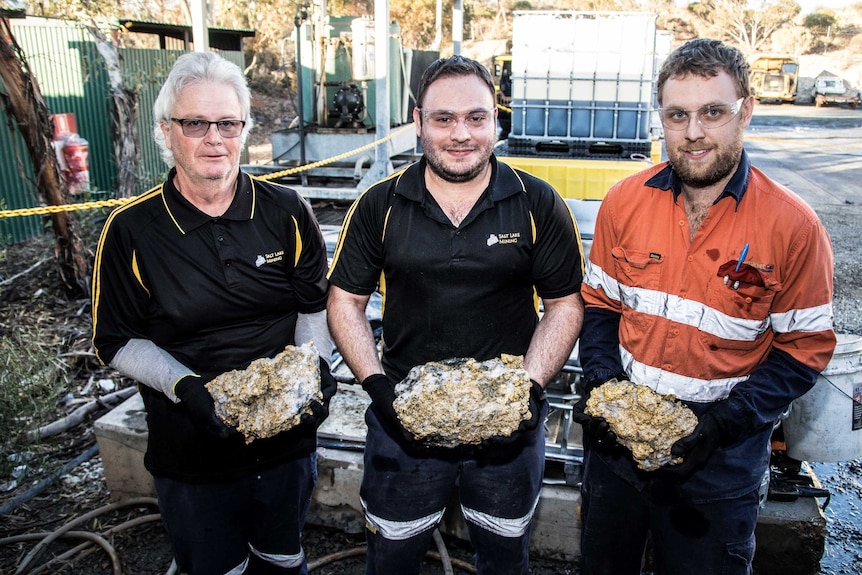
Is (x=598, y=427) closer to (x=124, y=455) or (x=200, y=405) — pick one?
(x=200, y=405)

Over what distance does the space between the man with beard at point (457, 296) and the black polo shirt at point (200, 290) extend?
0.23 metres

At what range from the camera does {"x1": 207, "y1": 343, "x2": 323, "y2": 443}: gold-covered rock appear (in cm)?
208

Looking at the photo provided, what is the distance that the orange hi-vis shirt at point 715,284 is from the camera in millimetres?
1949

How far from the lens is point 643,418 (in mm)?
2062

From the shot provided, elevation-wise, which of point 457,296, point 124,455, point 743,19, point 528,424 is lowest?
point 124,455

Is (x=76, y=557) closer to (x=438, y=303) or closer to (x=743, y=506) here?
(x=438, y=303)

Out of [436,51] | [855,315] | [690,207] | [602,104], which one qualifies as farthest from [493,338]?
[436,51]

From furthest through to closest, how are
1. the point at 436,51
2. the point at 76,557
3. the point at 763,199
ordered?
the point at 436,51 → the point at 76,557 → the point at 763,199

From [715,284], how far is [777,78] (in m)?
31.7

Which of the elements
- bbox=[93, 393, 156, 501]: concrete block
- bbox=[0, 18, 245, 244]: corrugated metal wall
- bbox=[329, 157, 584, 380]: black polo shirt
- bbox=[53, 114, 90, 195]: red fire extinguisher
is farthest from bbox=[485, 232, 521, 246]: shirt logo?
bbox=[0, 18, 245, 244]: corrugated metal wall

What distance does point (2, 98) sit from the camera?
500cm

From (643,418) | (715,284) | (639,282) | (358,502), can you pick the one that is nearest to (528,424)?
(643,418)

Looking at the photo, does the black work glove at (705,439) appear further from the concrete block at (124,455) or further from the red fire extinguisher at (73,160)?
the red fire extinguisher at (73,160)

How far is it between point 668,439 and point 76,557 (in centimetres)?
267
